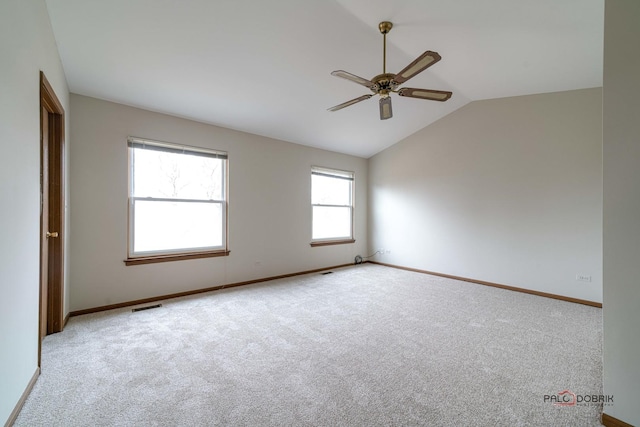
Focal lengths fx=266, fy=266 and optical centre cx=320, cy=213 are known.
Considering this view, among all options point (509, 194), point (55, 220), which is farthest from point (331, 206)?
point (55, 220)

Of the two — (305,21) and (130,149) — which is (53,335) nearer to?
(130,149)

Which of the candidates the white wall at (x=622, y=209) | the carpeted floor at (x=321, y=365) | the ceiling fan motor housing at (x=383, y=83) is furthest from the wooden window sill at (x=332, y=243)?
the white wall at (x=622, y=209)

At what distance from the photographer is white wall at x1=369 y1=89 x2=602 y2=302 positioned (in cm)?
376

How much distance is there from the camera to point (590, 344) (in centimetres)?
254

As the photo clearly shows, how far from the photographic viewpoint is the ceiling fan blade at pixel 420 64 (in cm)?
195

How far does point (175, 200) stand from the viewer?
3863 millimetres

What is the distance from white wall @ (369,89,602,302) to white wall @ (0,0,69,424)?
5.49 meters

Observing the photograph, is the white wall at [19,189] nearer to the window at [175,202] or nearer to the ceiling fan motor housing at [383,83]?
the window at [175,202]

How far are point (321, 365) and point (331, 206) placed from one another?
406 cm

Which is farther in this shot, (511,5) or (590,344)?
(590,344)

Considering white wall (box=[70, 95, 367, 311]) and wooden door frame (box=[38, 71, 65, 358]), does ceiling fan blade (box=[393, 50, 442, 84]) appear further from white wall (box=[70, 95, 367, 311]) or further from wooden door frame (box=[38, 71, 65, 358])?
wooden door frame (box=[38, 71, 65, 358])

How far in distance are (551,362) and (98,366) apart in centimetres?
371

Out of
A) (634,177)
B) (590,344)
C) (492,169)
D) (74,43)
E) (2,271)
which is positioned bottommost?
(590,344)

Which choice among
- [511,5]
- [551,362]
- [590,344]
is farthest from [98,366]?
[511,5]
